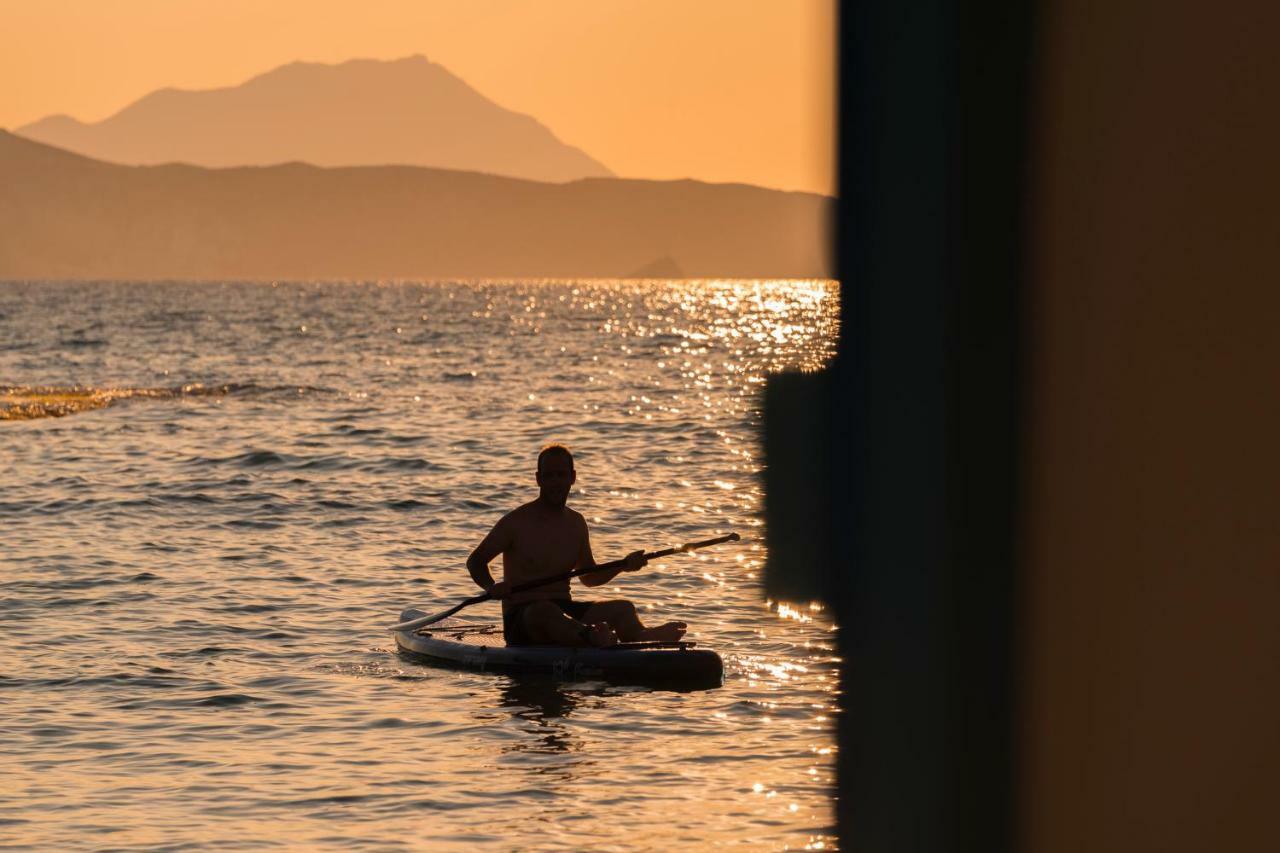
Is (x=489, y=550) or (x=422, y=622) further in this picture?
(x=422, y=622)

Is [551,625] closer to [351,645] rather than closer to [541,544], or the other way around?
→ [541,544]

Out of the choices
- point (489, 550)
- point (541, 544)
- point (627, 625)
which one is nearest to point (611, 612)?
point (627, 625)

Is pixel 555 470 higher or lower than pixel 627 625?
higher

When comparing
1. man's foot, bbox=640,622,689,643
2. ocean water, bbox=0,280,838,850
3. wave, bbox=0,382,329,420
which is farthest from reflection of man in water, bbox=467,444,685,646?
wave, bbox=0,382,329,420

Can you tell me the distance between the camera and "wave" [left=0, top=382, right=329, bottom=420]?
125 ft

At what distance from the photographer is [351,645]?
1429cm

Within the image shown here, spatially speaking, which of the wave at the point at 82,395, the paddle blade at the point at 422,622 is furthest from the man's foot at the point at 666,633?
the wave at the point at 82,395

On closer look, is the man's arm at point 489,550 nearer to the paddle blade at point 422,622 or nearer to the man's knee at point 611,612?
the man's knee at point 611,612

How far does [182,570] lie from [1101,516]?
43.5 feet

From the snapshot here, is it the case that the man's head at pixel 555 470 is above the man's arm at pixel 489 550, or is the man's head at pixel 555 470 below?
above

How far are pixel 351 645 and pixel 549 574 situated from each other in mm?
2267

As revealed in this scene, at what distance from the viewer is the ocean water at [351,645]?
30.4 feet

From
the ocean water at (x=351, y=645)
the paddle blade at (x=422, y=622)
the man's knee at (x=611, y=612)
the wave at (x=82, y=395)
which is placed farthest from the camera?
the wave at (x=82, y=395)

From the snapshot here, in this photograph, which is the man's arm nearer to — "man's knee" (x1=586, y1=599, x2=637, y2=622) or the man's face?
the man's face
